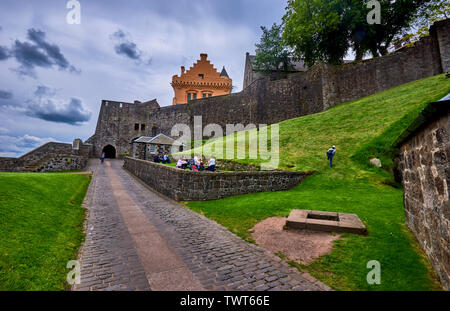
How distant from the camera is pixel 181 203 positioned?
951 cm

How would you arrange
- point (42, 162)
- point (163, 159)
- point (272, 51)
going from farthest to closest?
point (272, 51), point (163, 159), point (42, 162)

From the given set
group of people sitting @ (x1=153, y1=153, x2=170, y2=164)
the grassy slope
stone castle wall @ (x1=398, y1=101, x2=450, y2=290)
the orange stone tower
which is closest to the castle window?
group of people sitting @ (x1=153, y1=153, x2=170, y2=164)

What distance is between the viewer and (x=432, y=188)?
132 inches

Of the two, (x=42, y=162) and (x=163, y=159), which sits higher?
(x=163, y=159)

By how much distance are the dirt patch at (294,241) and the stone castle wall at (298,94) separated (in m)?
22.5

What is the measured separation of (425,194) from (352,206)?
3883 millimetres

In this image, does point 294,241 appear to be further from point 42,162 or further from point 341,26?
point 341,26

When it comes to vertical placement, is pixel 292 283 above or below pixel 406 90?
below

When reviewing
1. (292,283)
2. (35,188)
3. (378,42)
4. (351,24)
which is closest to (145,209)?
(35,188)

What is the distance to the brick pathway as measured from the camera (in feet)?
10.9

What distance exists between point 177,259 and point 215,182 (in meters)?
5.92

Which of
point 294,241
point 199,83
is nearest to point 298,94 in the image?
point 199,83

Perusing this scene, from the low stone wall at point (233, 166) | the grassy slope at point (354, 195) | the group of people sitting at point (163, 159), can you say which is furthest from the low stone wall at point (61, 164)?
the grassy slope at point (354, 195)

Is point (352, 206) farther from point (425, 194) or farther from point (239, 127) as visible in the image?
point (239, 127)
